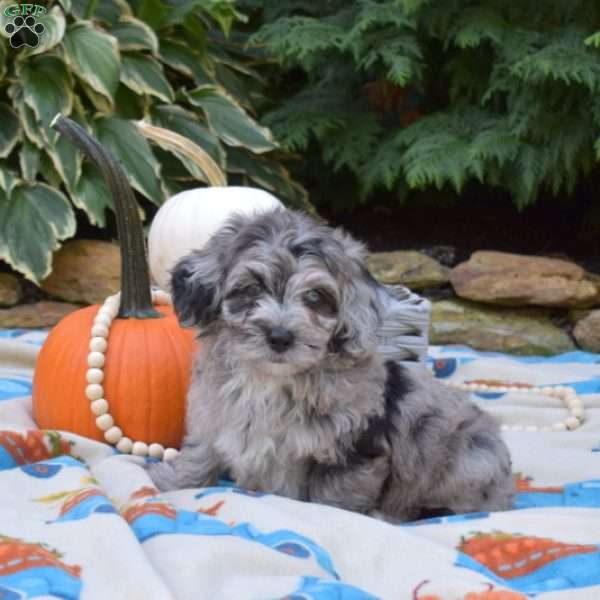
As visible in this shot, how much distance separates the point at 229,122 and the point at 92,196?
4.17ft

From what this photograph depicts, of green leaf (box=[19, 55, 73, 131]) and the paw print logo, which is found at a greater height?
the paw print logo

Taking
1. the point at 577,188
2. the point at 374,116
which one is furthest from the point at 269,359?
the point at 577,188

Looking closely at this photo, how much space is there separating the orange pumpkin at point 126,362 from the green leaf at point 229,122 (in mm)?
3177

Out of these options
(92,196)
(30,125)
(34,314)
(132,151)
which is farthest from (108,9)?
(34,314)

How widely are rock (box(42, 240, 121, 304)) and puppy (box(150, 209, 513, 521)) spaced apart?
3548mm

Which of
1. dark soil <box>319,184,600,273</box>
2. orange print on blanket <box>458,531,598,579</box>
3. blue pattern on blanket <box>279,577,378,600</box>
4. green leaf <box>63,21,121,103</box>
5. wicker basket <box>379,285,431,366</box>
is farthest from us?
dark soil <box>319,184,600,273</box>

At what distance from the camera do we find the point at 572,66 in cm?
604

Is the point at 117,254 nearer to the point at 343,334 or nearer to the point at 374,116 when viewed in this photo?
the point at 374,116

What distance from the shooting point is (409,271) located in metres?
6.52

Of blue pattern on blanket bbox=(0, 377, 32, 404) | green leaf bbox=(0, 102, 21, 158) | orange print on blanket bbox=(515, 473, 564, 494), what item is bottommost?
blue pattern on blanket bbox=(0, 377, 32, 404)

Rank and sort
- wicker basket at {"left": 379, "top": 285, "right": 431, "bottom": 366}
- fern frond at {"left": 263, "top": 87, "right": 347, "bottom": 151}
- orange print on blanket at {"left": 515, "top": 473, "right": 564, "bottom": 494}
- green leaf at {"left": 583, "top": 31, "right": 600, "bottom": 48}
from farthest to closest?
1. fern frond at {"left": 263, "top": 87, "right": 347, "bottom": 151}
2. green leaf at {"left": 583, "top": 31, "right": 600, "bottom": 48}
3. wicker basket at {"left": 379, "top": 285, "right": 431, "bottom": 366}
4. orange print on blanket at {"left": 515, "top": 473, "right": 564, "bottom": 494}

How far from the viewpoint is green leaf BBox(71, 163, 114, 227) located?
19.8ft
